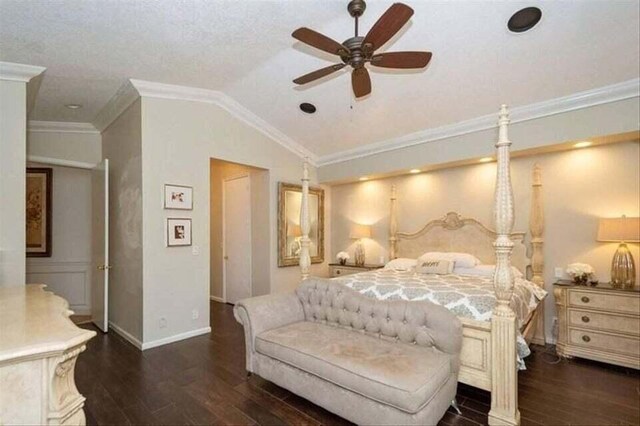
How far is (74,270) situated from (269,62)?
181 inches

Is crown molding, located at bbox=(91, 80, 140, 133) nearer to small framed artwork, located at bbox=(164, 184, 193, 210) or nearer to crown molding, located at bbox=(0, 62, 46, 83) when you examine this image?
crown molding, located at bbox=(0, 62, 46, 83)

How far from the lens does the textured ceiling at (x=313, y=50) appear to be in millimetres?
2654

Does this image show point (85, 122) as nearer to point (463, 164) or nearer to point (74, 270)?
point (74, 270)

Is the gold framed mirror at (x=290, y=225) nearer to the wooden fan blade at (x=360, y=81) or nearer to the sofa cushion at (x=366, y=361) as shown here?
the sofa cushion at (x=366, y=361)

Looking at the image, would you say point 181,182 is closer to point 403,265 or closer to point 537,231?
point 403,265

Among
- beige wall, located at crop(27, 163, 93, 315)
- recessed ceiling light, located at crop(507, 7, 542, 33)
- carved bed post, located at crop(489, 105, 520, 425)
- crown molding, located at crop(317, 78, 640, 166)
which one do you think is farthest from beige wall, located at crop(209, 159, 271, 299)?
recessed ceiling light, located at crop(507, 7, 542, 33)

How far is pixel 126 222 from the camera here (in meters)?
4.12

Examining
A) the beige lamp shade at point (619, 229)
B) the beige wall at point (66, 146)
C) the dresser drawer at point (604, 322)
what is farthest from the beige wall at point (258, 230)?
the beige lamp shade at point (619, 229)

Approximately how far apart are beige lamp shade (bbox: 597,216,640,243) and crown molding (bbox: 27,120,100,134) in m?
6.99

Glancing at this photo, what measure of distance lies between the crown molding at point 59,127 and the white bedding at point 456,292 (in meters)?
4.69

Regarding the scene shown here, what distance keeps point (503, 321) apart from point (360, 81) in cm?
212

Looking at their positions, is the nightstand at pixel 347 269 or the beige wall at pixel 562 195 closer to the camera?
the beige wall at pixel 562 195

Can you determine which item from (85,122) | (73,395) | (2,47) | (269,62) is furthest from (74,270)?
(73,395)

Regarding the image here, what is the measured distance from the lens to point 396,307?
2.65 m
